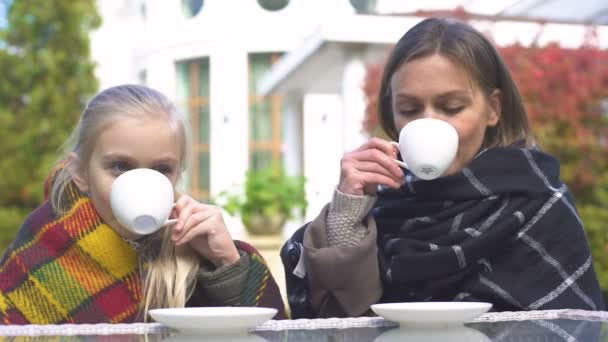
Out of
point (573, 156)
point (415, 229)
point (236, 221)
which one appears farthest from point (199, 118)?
point (415, 229)

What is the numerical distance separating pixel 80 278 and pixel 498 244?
0.85m

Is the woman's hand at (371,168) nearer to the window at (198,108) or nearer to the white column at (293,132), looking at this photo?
the white column at (293,132)

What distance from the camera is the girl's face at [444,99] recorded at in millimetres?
1577

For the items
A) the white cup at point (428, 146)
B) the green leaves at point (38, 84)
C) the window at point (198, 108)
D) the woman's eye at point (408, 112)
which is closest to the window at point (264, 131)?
the window at point (198, 108)

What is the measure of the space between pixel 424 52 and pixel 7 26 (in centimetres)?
1048

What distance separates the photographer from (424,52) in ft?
5.36

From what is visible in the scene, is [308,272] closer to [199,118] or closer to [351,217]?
[351,217]

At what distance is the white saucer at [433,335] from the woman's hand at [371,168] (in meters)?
0.49

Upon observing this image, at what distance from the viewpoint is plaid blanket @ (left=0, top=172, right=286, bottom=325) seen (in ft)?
5.16

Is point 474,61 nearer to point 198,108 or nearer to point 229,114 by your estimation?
point 229,114

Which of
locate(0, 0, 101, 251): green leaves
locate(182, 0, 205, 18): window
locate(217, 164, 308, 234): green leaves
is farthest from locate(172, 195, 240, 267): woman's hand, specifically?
locate(182, 0, 205, 18): window

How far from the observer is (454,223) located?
1.65 metres

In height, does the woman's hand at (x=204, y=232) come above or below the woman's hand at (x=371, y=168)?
below

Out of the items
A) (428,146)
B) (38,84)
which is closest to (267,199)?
(38,84)
